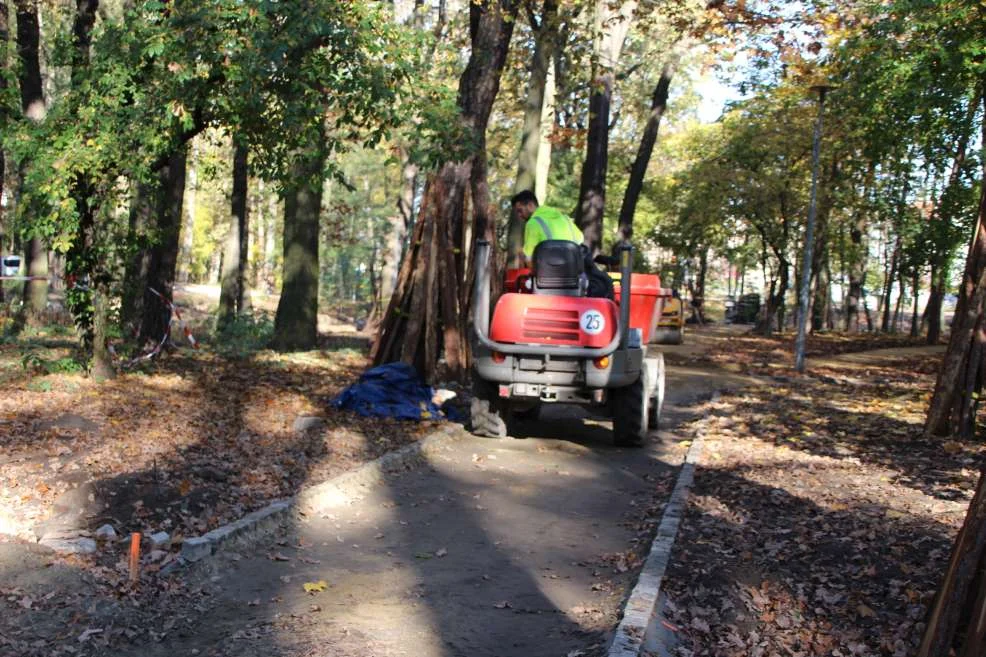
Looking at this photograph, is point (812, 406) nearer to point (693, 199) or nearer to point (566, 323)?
point (566, 323)

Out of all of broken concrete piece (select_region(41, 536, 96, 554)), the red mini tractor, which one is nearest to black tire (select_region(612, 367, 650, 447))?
the red mini tractor

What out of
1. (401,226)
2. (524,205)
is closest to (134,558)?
(524,205)

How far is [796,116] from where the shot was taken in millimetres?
35625

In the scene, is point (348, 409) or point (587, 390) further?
point (348, 409)

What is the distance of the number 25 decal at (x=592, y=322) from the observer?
10664 millimetres

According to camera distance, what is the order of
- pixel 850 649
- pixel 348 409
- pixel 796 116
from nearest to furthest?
pixel 850 649
pixel 348 409
pixel 796 116

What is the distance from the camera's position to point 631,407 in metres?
11.4

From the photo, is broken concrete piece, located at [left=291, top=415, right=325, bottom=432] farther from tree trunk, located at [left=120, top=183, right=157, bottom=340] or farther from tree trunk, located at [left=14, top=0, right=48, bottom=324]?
tree trunk, located at [left=14, top=0, right=48, bottom=324]

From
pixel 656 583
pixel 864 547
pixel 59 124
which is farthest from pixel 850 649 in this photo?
pixel 59 124

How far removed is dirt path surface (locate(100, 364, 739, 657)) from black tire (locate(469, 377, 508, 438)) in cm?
102

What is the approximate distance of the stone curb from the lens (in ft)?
16.1

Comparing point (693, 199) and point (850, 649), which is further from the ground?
point (693, 199)

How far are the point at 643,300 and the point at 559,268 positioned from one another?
204 cm

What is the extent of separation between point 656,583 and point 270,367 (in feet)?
→ 35.3
